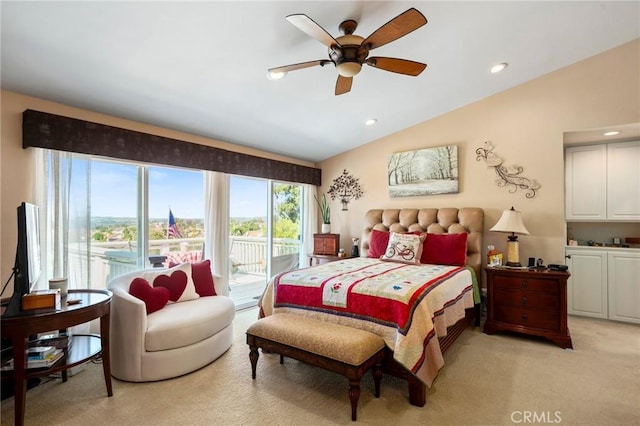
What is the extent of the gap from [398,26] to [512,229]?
8.88ft

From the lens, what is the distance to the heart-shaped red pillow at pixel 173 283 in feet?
9.84

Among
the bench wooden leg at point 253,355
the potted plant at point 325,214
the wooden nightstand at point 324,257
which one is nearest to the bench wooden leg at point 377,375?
the bench wooden leg at point 253,355

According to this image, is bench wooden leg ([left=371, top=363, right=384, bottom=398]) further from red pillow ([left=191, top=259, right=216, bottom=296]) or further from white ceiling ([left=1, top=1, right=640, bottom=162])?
white ceiling ([left=1, top=1, right=640, bottom=162])

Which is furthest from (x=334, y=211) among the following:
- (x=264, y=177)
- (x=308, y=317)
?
(x=308, y=317)

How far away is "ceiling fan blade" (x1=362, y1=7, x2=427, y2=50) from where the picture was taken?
180 cm

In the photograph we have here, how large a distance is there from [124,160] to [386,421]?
11.1 feet

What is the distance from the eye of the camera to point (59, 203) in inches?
109

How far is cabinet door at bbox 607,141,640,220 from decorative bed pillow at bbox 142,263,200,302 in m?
5.11

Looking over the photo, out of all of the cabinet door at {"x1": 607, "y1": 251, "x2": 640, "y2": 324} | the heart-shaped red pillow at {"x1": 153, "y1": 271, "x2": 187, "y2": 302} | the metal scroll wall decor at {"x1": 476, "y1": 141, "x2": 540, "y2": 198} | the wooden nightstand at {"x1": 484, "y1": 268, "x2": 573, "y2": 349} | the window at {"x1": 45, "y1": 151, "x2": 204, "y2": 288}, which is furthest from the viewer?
the metal scroll wall decor at {"x1": 476, "y1": 141, "x2": 540, "y2": 198}

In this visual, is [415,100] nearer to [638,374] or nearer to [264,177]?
[264,177]

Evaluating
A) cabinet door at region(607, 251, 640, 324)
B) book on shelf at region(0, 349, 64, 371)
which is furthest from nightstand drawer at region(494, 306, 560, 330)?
book on shelf at region(0, 349, 64, 371)

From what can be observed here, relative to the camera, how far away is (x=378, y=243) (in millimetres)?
4352

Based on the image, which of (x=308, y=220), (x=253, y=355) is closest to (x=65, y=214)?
(x=253, y=355)

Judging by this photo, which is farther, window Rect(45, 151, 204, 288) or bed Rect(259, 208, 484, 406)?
window Rect(45, 151, 204, 288)
